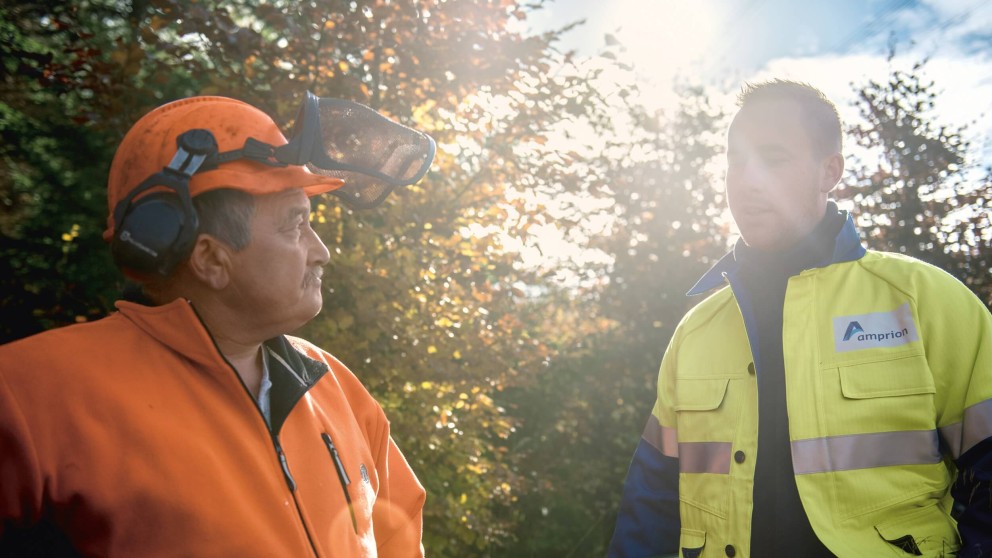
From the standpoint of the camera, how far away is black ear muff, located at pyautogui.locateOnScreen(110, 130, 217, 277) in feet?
5.04

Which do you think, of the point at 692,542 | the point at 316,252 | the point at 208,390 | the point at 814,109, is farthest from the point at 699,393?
the point at 208,390

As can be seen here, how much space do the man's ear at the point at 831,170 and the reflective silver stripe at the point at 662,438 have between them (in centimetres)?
97

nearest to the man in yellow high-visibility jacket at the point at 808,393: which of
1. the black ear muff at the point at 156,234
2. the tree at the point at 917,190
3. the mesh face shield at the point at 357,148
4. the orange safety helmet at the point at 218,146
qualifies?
the mesh face shield at the point at 357,148

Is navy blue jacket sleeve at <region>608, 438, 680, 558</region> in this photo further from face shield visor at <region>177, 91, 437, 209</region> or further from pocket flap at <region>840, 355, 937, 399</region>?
face shield visor at <region>177, 91, 437, 209</region>

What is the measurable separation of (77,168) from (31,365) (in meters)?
8.78

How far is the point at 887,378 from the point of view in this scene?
76.4 inches

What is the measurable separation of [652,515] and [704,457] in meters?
0.36

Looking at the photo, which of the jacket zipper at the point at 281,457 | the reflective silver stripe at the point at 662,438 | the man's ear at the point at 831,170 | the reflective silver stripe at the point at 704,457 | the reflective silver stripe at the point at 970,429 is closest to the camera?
the jacket zipper at the point at 281,457

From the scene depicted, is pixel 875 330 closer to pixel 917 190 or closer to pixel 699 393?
pixel 699 393

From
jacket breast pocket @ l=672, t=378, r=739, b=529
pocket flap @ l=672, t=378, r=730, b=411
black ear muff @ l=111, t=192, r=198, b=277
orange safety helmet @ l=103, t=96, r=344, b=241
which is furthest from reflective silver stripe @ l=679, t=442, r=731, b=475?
black ear muff @ l=111, t=192, r=198, b=277

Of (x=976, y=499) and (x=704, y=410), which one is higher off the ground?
(x=704, y=410)

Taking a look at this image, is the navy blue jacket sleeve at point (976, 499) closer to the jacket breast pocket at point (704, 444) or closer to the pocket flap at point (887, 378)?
the pocket flap at point (887, 378)

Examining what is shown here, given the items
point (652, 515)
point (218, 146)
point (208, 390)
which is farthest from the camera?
point (652, 515)

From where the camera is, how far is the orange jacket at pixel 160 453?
128cm
